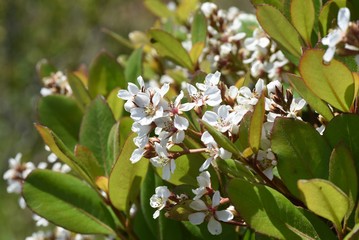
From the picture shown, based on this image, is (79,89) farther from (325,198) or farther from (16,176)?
(325,198)

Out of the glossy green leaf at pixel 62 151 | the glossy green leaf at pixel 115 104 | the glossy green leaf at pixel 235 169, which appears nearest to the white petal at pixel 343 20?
the glossy green leaf at pixel 235 169

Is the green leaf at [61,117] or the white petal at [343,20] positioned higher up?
the white petal at [343,20]

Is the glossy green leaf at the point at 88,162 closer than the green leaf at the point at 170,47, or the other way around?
the glossy green leaf at the point at 88,162

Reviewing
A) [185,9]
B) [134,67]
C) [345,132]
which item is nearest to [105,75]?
[134,67]

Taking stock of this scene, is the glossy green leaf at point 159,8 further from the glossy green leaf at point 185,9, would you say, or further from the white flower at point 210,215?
the white flower at point 210,215

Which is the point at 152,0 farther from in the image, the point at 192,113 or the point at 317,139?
the point at 317,139

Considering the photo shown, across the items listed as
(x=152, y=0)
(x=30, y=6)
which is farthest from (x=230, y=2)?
(x=152, y=0)
